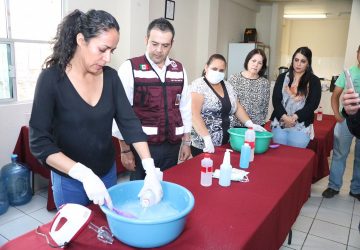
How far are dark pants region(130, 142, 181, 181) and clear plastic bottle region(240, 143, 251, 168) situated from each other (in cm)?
42

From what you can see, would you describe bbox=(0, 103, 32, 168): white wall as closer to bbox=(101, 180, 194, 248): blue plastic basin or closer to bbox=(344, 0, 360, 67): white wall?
bbox=(101, 180, 194, 248): blue plastic basin

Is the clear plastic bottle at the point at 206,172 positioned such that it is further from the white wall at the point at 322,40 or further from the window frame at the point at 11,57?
the white wall at the point at 322,40

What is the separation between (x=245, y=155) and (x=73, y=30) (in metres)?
1.11

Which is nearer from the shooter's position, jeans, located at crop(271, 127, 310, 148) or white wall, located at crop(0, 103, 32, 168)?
jeans, located at crop(271, 127, 310, 148)

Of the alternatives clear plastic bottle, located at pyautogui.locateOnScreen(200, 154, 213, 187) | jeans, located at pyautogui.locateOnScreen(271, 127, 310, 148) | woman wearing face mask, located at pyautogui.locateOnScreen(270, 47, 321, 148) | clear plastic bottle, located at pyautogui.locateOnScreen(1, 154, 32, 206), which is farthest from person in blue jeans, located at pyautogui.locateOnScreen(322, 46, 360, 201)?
clear plastic bottle, located at pyautogui.locateOnScreen(1, 154, 32, 206)

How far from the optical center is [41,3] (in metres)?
3.08

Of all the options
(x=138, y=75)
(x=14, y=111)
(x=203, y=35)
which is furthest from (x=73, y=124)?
(x=203, y=35)

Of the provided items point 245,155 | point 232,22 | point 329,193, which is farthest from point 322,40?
point 245,155

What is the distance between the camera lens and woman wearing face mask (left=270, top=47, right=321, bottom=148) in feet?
8.55

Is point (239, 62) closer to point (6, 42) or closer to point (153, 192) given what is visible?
point (6, 42)

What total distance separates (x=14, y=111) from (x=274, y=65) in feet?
20.7

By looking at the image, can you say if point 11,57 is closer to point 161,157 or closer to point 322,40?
point 161,157

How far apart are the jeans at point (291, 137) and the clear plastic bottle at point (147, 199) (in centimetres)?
188

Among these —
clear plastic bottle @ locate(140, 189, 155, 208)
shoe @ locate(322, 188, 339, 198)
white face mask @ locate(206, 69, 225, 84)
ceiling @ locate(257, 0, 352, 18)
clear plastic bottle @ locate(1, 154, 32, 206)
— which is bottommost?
shoe @ locate(322, 188, 339, 198)
